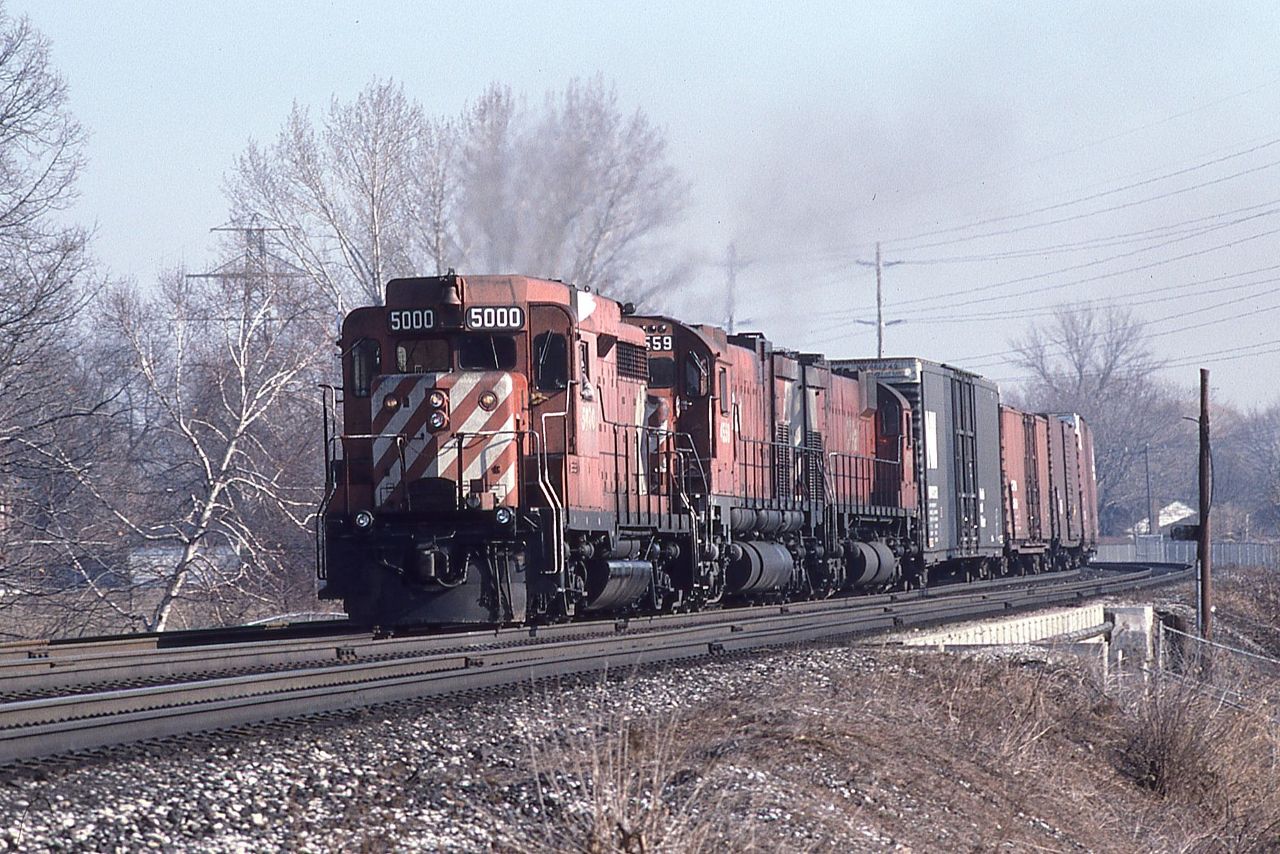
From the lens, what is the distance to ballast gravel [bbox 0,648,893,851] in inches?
200

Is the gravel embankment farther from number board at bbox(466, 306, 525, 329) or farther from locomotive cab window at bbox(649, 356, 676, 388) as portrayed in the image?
locomotive cab window at bbox(649, 356, 676, 388)

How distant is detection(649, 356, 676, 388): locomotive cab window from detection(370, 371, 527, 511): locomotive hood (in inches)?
158

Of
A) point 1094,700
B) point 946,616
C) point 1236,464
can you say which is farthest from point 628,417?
point 1236,464

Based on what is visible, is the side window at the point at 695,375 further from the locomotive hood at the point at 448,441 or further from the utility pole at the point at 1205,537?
the utility pole at the point at 1205,537

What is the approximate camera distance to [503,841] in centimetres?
533

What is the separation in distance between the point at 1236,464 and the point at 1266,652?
282 ft

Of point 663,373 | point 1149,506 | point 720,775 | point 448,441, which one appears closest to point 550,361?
point 448,441

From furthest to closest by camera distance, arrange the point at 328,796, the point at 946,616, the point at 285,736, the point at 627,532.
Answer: the point at 946,616 < the point at 627,532 < the point at 285,736 < the point at 328,796

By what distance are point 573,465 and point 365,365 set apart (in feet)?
7.30

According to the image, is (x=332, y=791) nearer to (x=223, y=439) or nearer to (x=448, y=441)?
(x=448, y=441)

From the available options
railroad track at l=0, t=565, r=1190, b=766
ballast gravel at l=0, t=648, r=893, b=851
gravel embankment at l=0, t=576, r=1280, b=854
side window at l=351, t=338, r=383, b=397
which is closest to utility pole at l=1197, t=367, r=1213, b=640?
railroad track at l=0, t=565, r=1190, b=766

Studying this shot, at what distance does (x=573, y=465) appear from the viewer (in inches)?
541

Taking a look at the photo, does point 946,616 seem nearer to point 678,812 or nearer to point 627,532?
point 627,532

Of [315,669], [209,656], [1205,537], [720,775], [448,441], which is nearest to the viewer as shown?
[720,775]
